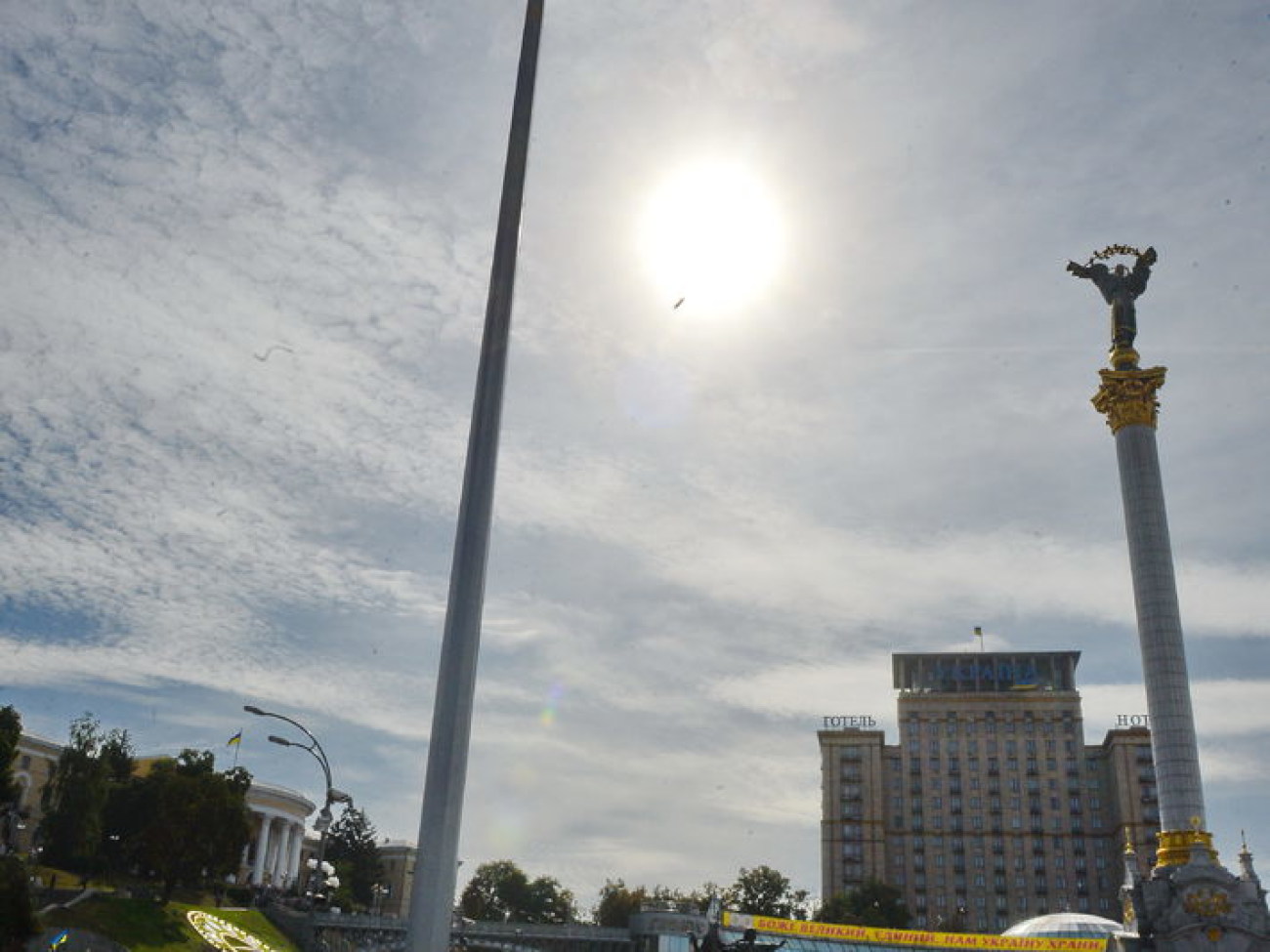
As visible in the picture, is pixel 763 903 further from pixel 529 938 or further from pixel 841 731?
pixel 529 938

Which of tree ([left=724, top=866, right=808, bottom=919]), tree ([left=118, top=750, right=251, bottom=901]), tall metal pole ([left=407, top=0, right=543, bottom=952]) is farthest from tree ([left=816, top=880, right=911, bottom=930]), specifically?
tall metal pole ([left=407, top=0, right=543, bottom=952])

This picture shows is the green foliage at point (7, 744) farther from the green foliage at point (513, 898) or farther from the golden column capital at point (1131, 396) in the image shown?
the green foliage at point (513, 898)

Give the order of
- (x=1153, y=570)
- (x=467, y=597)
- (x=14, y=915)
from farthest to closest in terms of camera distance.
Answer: (x=1153, y=570) < (x=14, y=915) < (x=467, y=597)

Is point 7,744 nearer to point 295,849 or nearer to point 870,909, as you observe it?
point 295,849

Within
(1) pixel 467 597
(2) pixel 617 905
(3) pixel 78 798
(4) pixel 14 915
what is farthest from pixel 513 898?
(1) pixel 467 597

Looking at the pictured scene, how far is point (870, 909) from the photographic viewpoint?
126250mm

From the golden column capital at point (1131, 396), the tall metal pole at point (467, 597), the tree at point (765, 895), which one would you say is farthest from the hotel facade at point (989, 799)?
the tall metal pole at point (467, 597)

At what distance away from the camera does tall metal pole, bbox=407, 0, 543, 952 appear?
1246cm

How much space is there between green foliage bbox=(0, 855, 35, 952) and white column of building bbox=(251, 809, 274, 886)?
2958 inches

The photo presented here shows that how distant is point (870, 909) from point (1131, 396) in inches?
3056

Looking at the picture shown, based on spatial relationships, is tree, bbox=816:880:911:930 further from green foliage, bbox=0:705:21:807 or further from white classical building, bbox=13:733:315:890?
green foliage, bbox=0:705:21:807

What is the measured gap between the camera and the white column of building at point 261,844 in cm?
11594

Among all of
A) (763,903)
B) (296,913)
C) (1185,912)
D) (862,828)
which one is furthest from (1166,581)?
(862,828)

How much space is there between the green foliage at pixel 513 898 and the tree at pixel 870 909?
39.1m
